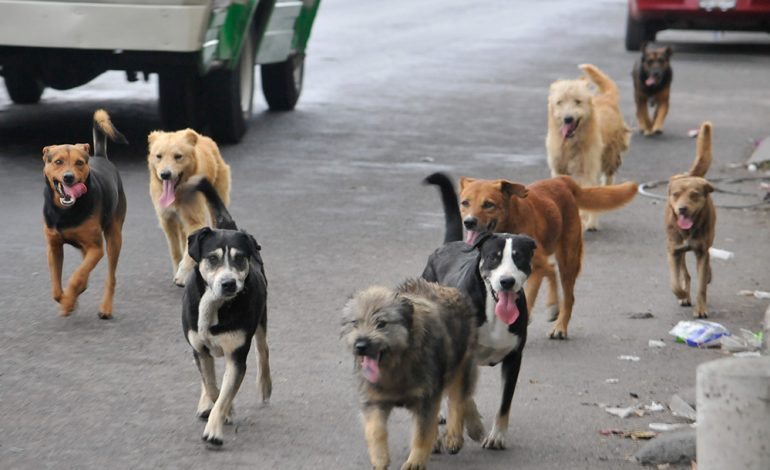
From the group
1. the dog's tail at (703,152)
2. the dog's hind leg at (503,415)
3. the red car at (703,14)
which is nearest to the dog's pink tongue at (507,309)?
Answer: the dog's hind leg at (503,415)

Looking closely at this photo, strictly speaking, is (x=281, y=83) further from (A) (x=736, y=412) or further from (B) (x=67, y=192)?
(A) (x=736, y=412)

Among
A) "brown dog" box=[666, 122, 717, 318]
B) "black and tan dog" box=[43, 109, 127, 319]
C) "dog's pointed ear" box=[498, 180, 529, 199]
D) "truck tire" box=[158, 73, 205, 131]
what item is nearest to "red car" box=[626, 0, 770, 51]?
"truck tire" box=[158, 73, 205, 131]

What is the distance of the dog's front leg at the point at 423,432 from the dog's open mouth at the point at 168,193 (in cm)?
417

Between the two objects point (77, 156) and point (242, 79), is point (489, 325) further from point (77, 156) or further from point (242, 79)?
point (242, 79)

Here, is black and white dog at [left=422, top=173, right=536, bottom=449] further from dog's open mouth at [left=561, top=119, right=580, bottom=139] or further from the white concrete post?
dog's open mouth at [left=561, top=119, right=580, bottom=139]

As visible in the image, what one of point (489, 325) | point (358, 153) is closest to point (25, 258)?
point (489, 325)

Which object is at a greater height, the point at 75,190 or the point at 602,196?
the point at 75,190

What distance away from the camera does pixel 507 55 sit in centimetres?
2506

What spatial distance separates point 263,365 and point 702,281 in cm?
329

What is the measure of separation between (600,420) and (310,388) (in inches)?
55.5

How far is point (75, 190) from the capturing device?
27.3ft

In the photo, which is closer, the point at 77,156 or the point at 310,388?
the point at 310,388

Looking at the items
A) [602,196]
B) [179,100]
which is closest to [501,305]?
[602,196]

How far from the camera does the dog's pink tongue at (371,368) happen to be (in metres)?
5.49
